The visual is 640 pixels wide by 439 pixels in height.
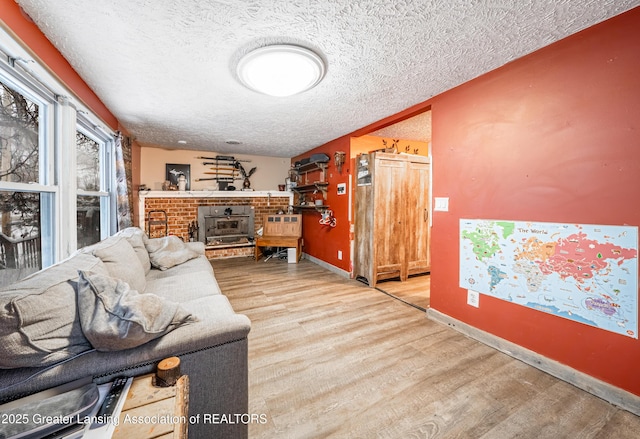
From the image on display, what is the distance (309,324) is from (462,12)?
2.50 metres

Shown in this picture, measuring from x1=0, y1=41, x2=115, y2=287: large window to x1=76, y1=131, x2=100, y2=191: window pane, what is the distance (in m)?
0.34

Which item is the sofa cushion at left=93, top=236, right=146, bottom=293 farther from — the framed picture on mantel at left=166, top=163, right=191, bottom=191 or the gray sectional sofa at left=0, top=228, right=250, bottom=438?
the framed picture on mantel at left=166, top=163, right=191, bottom=191

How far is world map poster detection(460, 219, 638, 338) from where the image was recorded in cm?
140

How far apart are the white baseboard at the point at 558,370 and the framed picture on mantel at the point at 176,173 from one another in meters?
5.08

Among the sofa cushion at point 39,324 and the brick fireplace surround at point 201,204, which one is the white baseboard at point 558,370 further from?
the brick fireplace surround at point 201,204

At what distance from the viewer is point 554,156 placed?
5.43 feet

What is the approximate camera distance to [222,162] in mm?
5348

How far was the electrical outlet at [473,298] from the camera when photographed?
2.10m

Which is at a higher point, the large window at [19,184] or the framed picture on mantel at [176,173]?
the framed picture on mantel at [176,173]

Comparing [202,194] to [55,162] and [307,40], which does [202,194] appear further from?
[307,40]

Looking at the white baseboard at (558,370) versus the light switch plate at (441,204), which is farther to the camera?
the light switch plate at (441,204)

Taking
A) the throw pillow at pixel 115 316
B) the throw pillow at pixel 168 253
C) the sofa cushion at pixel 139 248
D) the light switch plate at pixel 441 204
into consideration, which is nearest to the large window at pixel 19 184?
the sofa cushion at pixel 139 248

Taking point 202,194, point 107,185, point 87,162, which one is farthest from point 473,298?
point 202,194

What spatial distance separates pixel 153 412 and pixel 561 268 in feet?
7.48
